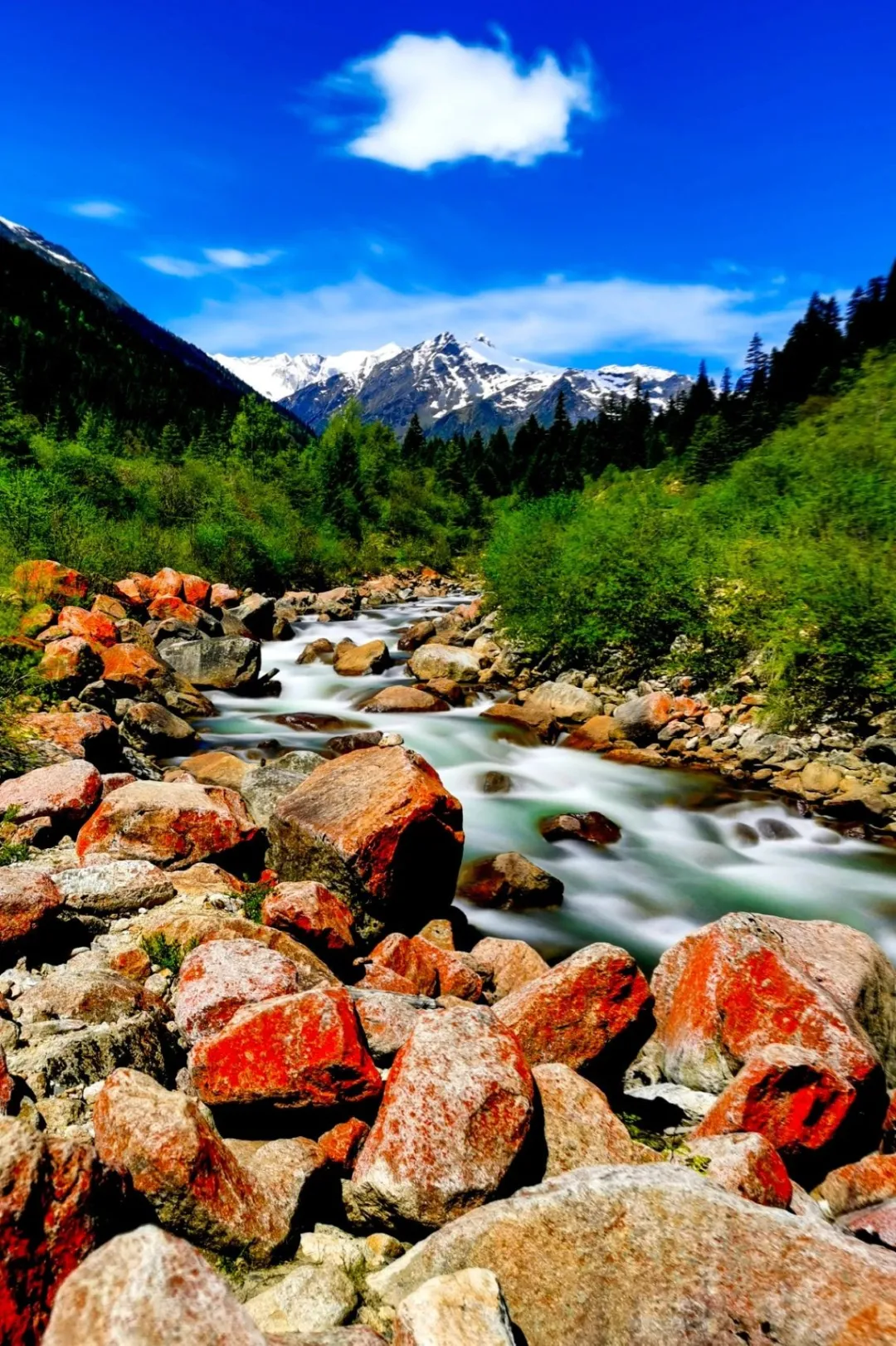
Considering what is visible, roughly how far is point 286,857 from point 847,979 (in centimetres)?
580

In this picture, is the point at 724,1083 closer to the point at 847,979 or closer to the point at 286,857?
the point at 847,979

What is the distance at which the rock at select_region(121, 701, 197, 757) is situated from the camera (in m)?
14.8

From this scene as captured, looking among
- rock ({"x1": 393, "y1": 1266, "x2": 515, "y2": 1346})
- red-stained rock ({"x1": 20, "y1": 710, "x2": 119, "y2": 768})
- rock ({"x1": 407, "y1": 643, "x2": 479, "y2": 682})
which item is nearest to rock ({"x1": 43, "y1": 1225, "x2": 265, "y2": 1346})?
rock ({"x1": 393, "y1": 1266, "x2": 515, "y2": 1346})

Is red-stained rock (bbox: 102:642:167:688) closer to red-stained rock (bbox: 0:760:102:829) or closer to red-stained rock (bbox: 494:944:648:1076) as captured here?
red-stained rock (bbox: 0:760:102:829)

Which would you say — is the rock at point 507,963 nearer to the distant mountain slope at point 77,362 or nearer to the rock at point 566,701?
the rock at point 566,701

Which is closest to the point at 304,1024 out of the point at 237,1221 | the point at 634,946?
the point at 237,1221

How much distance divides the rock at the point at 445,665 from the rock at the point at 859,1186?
1873 centimetres

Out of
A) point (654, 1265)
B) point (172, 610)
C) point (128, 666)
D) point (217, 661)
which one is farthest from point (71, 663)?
point (654, 1265)

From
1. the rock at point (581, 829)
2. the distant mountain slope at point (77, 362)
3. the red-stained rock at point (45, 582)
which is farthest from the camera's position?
the distant mountain slope at point (77, 362)

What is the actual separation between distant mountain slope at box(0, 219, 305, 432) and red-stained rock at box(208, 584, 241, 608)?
2028 inches

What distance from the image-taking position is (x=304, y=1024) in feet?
14.9

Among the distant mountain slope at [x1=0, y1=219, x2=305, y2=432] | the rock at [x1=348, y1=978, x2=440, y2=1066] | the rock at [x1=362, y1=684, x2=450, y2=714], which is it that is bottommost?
the rock at [x1=362, y1=684, x2=450, y2=714]

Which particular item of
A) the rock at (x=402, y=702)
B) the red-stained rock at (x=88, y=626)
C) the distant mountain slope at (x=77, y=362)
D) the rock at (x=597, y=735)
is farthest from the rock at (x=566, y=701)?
the distant mountain slope at (x=77, y=362)

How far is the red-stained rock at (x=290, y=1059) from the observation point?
4395 mm
